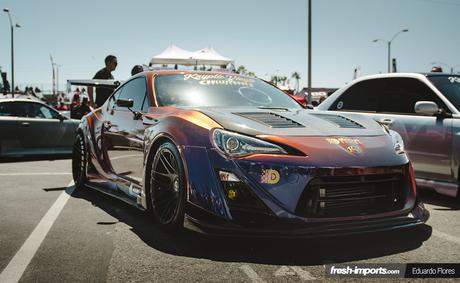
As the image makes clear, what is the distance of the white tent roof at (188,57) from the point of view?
26.1 metres

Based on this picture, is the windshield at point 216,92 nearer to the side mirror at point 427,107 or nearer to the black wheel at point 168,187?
the black wheel at point 168,187

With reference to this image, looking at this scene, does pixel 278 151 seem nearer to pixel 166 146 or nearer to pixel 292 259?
pixel 292 259

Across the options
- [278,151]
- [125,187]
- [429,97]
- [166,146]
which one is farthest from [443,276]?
[429,97]

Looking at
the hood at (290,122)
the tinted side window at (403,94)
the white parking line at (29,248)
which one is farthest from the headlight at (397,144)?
the white parking line at (29,248)

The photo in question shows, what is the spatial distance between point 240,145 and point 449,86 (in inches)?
134

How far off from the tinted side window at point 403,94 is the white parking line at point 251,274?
347 centimetres

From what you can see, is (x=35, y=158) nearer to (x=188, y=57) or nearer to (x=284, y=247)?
(x=284, y=247)

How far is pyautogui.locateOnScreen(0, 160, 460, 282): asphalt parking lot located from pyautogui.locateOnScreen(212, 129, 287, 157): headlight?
566 mm

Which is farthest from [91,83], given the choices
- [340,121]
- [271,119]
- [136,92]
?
[340,121]

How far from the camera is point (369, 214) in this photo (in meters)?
3.26

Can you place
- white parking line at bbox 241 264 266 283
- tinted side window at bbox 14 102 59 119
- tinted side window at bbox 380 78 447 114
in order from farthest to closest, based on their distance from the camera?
tinted side window at bbox 14 102 59 119, tinted side window at bbox 380 78 447 114, white parking line at bbox 241 264 266 283

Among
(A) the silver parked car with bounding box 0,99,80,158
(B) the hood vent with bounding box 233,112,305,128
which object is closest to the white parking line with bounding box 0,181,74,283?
(B) the hood vent with bounding box 233,112,305,128

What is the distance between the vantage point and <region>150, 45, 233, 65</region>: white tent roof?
85.7ft

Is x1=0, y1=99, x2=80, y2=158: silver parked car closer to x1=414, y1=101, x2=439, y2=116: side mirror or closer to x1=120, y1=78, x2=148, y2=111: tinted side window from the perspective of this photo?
x1=120, y1=78, x2=148, y2=111: tinted side window
